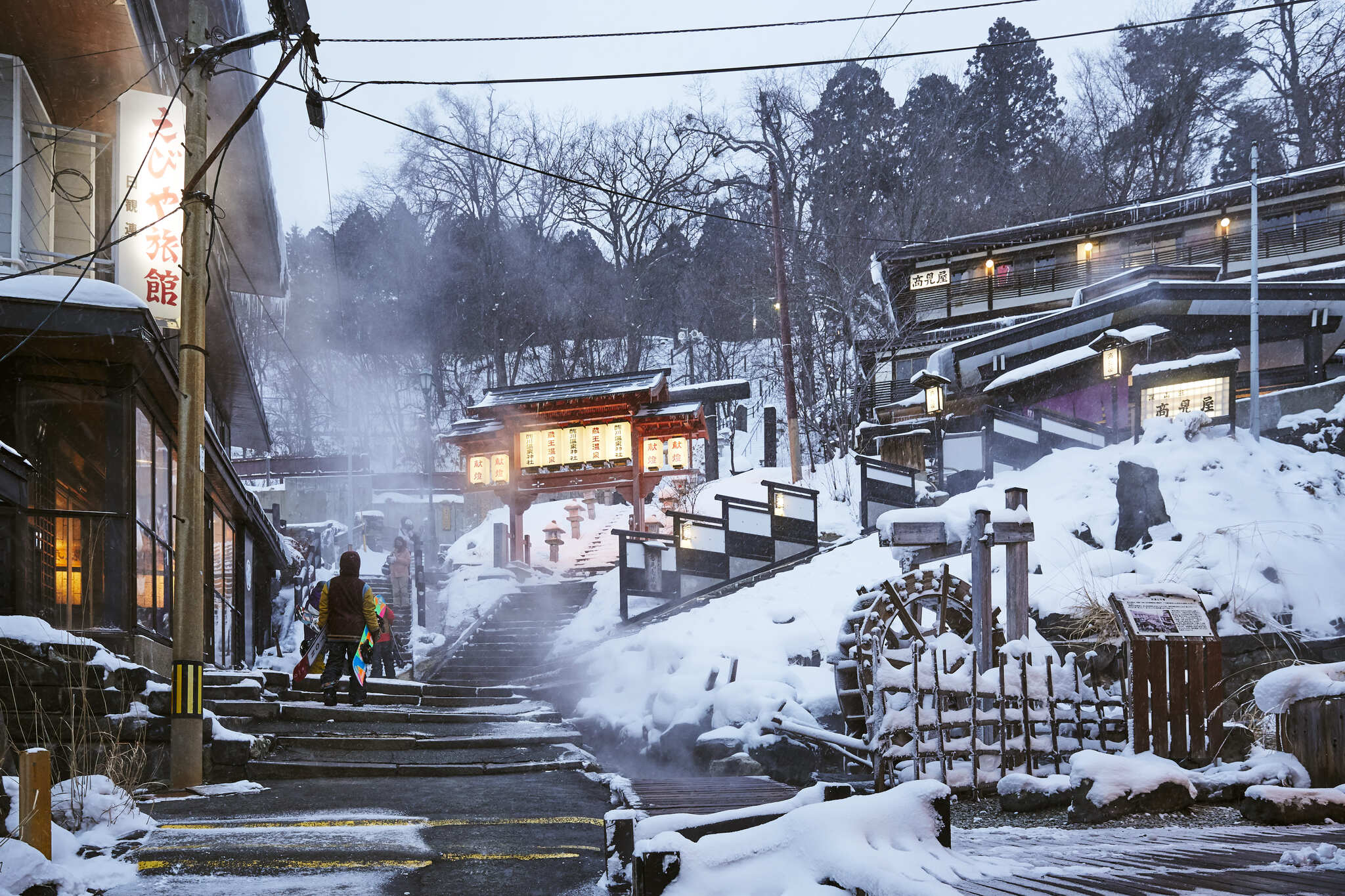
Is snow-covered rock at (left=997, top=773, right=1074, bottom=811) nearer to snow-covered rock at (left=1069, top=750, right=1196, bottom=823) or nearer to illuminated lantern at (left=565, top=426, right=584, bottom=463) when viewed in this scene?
snow-covered rock at (left=1069, top=750, right=1196, bottom=823)

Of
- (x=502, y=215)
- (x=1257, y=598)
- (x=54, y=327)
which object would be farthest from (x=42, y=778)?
(x=502, y=215)

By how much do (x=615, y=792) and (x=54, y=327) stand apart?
7963 millimetres

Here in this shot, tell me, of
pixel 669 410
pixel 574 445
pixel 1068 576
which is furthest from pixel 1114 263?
pixel 1068 576

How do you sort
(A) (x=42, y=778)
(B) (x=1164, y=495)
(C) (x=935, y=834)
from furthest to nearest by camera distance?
(B) (x=1164, y=495)
(A) (x=42, y=778)
(C) (x=935, y=834)

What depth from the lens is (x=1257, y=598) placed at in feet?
45.4

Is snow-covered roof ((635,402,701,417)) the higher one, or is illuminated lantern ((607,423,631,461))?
snow-covered roof ((635,402,701,417))

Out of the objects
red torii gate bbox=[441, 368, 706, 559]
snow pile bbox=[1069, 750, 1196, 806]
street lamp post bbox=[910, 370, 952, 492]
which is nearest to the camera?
snow pile bbox=[1069, 750, 1196, 806]

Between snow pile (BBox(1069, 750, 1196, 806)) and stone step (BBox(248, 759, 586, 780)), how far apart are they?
5.81 m

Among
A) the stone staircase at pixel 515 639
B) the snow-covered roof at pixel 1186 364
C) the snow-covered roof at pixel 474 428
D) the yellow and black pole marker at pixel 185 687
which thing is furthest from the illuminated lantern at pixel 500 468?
the yellow and black pole marker at pixel 185 687

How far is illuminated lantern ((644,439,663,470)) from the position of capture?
31.5 metres

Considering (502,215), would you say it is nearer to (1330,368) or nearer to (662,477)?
(662,477)

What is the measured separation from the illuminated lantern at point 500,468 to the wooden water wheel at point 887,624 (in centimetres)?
2141

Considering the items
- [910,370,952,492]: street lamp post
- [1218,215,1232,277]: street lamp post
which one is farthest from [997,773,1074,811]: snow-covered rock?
[1218,215,1232,277]: street lamp post

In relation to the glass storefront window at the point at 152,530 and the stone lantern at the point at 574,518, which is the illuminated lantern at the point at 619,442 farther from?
the glass storefront window at the point at 152,530
